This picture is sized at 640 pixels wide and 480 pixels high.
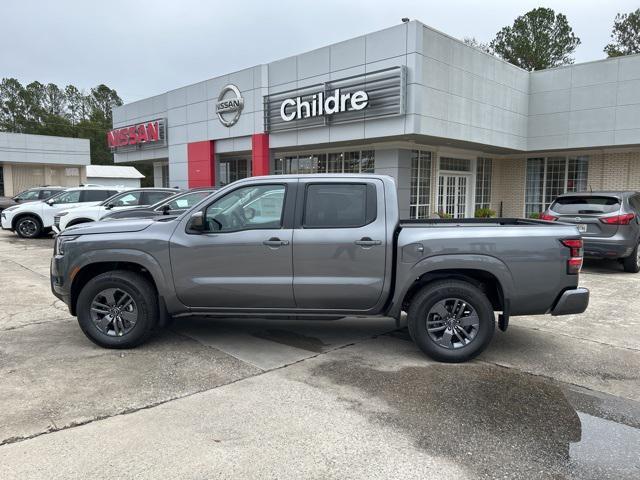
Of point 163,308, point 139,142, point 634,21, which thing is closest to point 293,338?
point 163,308

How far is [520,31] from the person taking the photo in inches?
1374

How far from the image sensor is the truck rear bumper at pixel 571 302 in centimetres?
495

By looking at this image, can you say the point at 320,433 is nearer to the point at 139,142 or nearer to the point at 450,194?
the point at 450,194

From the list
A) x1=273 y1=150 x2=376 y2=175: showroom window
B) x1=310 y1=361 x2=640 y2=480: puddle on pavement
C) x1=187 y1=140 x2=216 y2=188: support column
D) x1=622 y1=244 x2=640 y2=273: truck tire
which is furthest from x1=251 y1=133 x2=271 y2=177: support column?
x1=310 y1=361 x2=640 y2=480: puddle on pavement

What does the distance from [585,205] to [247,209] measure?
822cm

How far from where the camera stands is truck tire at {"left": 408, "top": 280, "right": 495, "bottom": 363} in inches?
197

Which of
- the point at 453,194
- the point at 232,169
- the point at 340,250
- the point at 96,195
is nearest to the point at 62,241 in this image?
the point at 340,250

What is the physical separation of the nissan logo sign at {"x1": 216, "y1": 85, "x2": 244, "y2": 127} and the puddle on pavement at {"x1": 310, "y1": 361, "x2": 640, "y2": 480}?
17.1m

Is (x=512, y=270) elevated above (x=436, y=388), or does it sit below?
above

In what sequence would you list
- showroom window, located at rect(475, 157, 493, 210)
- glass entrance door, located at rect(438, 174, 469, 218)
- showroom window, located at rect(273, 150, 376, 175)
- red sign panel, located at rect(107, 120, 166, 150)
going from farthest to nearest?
1. red sign panel, located at rect(107, 120, 166, 150)
2. showroom window, located at rect(475, 157, 493, 210)
3. glass entrance door, located at rect(438, 174, 469, 218)
4. showroom window, located at rect(273, 150, 376, 175)

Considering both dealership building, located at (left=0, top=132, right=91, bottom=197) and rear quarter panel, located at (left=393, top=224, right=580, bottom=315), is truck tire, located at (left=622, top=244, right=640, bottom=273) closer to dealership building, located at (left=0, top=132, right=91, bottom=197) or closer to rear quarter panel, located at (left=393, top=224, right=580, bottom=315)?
rear quarter panel, located at (left=393, top=224, right=580, bottom=315)

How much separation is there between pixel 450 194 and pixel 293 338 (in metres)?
15.6

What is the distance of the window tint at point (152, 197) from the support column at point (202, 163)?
7.31 m

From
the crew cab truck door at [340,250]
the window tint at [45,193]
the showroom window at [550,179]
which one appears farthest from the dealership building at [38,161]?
the crew cab truck door at [340,250]
